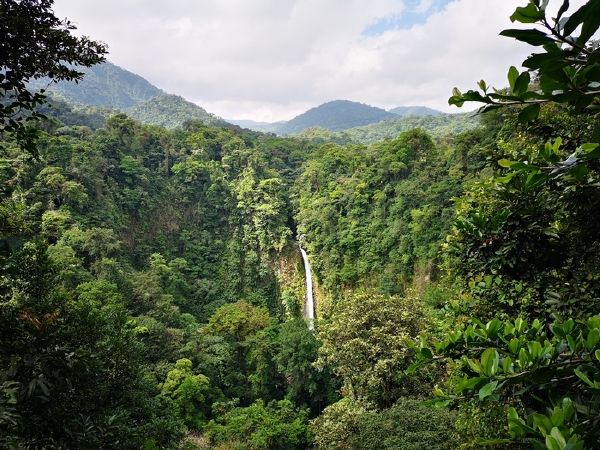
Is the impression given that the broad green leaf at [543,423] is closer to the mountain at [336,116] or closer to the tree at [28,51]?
the tree at [28,51]

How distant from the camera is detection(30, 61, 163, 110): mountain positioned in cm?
8281

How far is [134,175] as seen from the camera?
25.6 meters

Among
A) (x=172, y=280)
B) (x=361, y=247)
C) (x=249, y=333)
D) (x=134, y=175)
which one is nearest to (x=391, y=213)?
(x=361, y=247)

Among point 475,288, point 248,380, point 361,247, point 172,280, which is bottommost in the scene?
point 248,380

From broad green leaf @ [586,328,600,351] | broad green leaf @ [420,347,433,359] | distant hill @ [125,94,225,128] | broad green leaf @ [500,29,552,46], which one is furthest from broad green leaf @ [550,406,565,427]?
distant hill @ [125,94,225,128]

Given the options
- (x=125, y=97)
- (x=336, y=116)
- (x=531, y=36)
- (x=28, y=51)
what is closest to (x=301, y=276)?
(x=28, y=51)

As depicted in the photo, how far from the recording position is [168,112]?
65.4m

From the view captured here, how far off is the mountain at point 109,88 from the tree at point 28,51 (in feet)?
286

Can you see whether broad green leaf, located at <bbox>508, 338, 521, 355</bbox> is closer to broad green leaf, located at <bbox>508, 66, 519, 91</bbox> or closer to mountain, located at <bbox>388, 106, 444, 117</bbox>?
broad green leaf, located at <bbox>508, 66, 519, 91</bbox>

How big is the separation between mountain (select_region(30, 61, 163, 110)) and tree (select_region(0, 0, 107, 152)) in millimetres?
87216

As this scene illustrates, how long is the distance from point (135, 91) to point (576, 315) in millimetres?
118552

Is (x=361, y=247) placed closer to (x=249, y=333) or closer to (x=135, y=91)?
(x=249, y=333)

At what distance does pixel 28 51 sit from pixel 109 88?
108654mm

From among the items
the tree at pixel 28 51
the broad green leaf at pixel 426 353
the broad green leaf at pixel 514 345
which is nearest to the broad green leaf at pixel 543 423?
the broad green leaf at pixel 514 345
